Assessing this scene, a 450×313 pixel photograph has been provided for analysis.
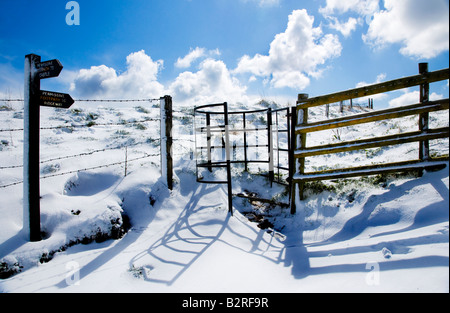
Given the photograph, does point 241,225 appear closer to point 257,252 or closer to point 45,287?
point 257,252

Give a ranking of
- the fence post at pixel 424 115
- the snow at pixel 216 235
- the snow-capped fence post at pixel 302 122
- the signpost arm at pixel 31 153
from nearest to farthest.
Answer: the snow at pixel 216 235
the signpost arm at pixel 31 153
the fence post at pixel 424 115
the snow-capped fence post at pixel 302 122

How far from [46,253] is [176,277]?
2.10m

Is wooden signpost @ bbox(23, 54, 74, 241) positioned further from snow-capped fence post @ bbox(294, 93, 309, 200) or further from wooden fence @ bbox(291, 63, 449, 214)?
wooden fence @ bbox(291, 63, 449, 214)

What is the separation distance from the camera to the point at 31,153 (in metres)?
3.97

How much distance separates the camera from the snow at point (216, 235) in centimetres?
277

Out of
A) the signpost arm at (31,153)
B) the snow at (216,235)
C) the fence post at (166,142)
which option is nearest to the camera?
the snow at (216,235)

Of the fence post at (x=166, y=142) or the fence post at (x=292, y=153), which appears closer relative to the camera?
the fence post at (x=292, y=153)

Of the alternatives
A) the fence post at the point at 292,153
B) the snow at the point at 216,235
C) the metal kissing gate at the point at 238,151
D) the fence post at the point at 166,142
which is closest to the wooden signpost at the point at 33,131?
the snow at the point at 216,235

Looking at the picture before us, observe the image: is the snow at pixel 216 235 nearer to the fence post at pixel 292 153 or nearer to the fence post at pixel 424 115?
the fence post at pixel 292 153

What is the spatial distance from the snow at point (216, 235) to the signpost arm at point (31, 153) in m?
0.23

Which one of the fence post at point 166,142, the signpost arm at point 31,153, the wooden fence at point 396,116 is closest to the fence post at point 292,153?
the wooden fence at point 396,116

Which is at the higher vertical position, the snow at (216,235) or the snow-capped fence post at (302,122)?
the snow-capped fence post at (302,122)

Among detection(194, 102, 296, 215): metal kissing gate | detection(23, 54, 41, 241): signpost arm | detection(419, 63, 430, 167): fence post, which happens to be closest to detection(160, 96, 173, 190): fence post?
detection(194, 102, 296, 215): metal kissing gate
